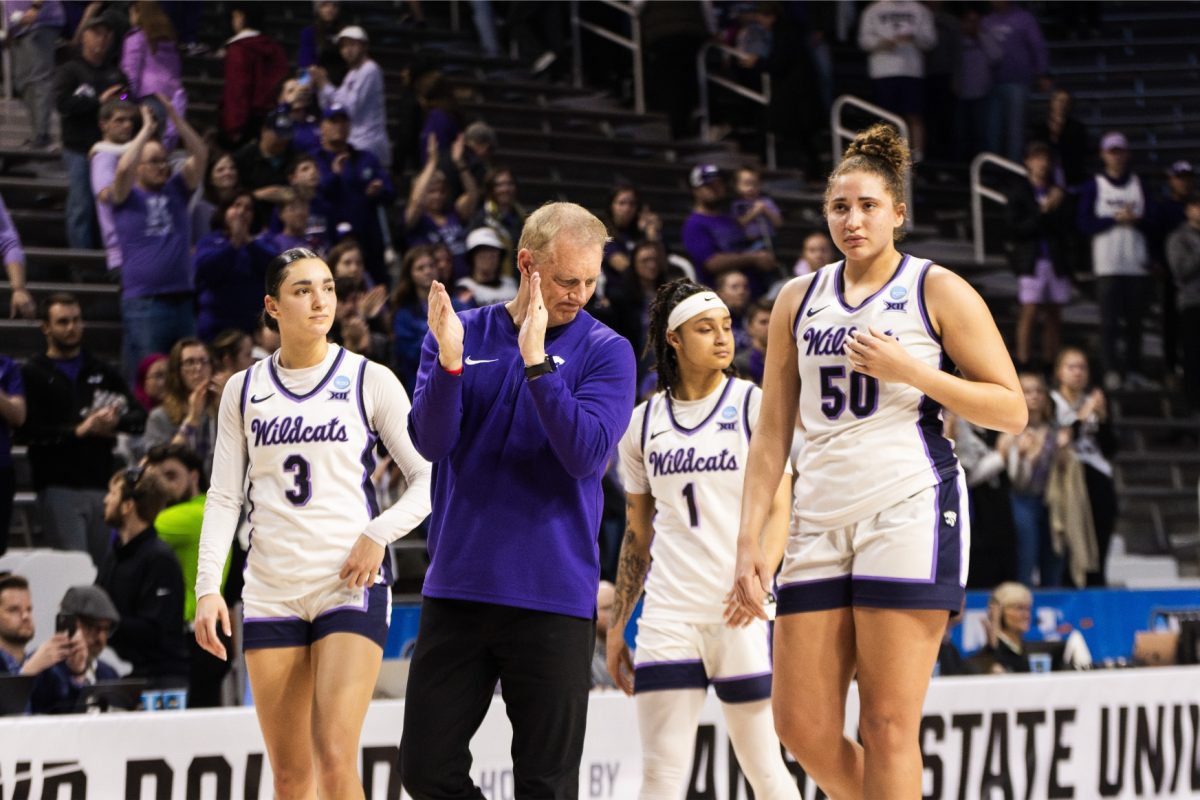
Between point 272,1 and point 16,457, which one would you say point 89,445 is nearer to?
point 16,457

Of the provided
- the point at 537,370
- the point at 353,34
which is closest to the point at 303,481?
the point at 537,370

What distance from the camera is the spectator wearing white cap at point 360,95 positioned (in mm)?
13430

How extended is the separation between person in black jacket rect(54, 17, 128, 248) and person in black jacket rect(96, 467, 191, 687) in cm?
422

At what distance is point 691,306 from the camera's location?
634 centimetres

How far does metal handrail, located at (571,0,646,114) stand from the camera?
17344 millimetres

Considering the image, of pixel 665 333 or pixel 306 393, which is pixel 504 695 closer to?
pixel 306 393

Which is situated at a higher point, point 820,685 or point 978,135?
point 978,135

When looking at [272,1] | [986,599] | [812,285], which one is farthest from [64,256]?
[812,285]

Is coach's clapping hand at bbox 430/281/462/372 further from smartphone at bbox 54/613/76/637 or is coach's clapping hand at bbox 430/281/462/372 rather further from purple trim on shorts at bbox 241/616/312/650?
smartphone at bbox 54/613/76/637

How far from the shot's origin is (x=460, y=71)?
56.4 feet

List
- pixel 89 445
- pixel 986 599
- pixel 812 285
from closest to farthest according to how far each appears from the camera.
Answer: pixel 812 285, pixel 89 445, pixel 986 599

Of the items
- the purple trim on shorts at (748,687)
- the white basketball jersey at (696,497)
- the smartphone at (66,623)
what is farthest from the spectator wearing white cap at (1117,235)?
the smartphone at (66,623)

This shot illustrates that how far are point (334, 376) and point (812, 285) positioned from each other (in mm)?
1708

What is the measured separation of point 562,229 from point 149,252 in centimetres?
707
